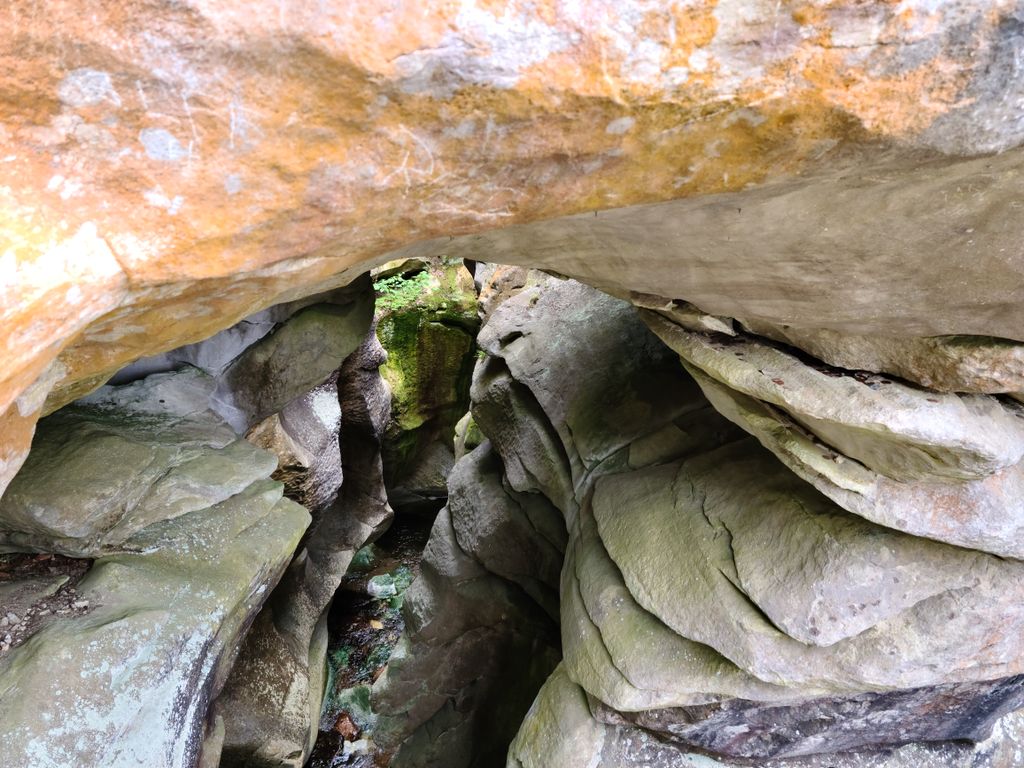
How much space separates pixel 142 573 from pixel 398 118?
Answer: 3366 millimetres

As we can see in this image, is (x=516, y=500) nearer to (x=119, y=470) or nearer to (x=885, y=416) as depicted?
(x=119, y=470)

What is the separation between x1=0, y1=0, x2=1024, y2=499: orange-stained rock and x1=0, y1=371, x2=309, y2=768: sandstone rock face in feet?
5.66

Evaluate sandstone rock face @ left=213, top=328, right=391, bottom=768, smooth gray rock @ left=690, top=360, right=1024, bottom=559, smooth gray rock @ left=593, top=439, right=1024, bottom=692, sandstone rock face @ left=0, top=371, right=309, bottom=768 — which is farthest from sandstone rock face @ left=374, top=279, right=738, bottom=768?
sandstone rock face @ left=0, top=371, right=309, bottom=768

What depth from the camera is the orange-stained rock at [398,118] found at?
1.53 m

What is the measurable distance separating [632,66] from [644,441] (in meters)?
3.97

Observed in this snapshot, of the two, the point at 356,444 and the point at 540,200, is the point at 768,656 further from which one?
the point at 356,444

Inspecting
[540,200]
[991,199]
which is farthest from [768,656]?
[540,200]

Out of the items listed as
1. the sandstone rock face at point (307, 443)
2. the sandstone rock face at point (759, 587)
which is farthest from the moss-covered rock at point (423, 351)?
the sandstone rock face at point (759, 587)

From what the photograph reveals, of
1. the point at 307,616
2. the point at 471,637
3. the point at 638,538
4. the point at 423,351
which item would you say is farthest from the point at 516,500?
the point at 423,351

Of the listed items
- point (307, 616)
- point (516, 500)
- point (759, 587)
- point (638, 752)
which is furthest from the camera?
point (307, 616)

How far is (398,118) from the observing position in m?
1.73

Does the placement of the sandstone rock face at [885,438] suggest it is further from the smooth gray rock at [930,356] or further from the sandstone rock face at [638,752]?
the sandstone rock face at [638,752]

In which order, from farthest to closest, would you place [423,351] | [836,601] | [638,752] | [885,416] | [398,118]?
[423,351] < [638,752] < [836,601] < [885,416] < [398,118]

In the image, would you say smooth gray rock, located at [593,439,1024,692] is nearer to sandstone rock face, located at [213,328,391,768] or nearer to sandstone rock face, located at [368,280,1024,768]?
sandstone rock face, located at [368,280,1024,768]
